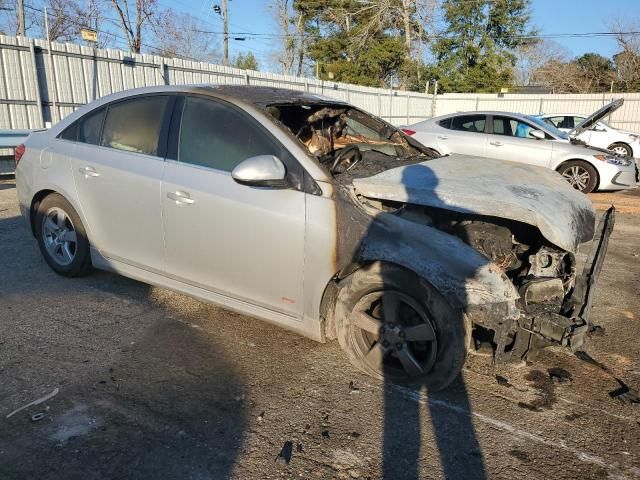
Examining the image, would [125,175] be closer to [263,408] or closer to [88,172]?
[88,172]

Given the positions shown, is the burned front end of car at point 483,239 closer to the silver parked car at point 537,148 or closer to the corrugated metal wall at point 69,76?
the silver parked car at point 537,148

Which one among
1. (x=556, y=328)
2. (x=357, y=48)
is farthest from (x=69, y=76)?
(x=357, y=48)

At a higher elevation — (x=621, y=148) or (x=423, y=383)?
(x=621, y=148)

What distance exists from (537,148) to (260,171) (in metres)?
8.05

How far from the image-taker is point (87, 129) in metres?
4.21

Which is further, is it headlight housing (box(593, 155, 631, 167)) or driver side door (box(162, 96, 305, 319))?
headlight housing (box(593, 155, 631, 167))

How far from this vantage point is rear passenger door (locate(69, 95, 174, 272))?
144 inches

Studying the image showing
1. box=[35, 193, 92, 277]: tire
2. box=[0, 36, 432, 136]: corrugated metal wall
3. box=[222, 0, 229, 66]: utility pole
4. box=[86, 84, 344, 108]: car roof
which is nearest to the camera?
box=[86, 84, 344, 108]: car roof

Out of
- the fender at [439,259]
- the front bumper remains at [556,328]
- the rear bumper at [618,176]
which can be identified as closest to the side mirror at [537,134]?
the rear bumper at [618,176]

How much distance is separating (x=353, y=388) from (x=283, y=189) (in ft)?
4.10

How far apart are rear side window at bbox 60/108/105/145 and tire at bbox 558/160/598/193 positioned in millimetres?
8354

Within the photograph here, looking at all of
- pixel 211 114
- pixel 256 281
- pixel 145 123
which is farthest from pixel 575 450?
pixel 145 123

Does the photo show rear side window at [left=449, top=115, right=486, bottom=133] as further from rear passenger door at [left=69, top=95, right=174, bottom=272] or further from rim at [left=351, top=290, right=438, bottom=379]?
rim at [left=351, top=290, right=438, bottom=379]

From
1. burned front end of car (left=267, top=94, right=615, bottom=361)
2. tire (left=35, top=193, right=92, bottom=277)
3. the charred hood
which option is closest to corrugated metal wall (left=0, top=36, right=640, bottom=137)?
tire (left=35, top=193, right=92, bottom=277)
